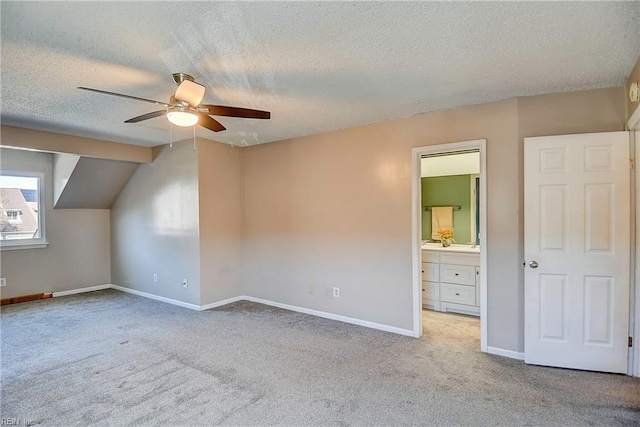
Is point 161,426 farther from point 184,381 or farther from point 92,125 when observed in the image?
point 92,125

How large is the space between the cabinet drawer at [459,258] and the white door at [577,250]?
50.0 inches

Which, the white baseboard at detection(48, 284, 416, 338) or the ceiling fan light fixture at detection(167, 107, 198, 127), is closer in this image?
the ceiling fan light fixture at detection(167, 107, 198, 127)

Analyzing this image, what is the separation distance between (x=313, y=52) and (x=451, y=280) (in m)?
3.45

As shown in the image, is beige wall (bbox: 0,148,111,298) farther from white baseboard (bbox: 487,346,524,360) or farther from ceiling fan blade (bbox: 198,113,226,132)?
white baseboard (bbox: 487,346,524,360)

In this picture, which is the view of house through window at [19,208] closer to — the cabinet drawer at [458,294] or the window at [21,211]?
the window at [21,211]

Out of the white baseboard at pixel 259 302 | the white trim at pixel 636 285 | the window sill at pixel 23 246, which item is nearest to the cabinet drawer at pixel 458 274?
the white baseboard at pixel 259 302

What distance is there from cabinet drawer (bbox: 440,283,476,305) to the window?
637 cm

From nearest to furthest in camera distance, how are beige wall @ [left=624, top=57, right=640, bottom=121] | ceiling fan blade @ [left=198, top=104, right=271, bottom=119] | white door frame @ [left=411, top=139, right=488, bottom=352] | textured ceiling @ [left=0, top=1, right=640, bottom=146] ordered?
textured ceiling @ [left=0, top=1, right=640, bottom=146] → beige wall @ [left=624, top=57, right=640, bottom=121] → ceiling fan blade @ [left=198, top=104, right=271, bottom=119] → white door frame @ [left=411, top=139, right=488, bottom=352]

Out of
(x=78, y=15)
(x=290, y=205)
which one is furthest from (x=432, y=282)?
(x=78, y=15)

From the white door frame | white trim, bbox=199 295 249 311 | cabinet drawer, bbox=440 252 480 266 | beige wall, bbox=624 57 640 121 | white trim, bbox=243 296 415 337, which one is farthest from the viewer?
white trim, bbox=199 295 249 311

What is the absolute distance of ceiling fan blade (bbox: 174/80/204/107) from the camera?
2155 millimetres

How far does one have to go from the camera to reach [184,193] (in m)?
4.70

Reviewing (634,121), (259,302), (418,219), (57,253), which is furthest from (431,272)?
(57,253)

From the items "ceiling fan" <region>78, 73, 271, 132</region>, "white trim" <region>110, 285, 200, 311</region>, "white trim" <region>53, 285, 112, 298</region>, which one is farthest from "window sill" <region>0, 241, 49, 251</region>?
"ceiling fan" <region>78, 73, 271, 132</region>
